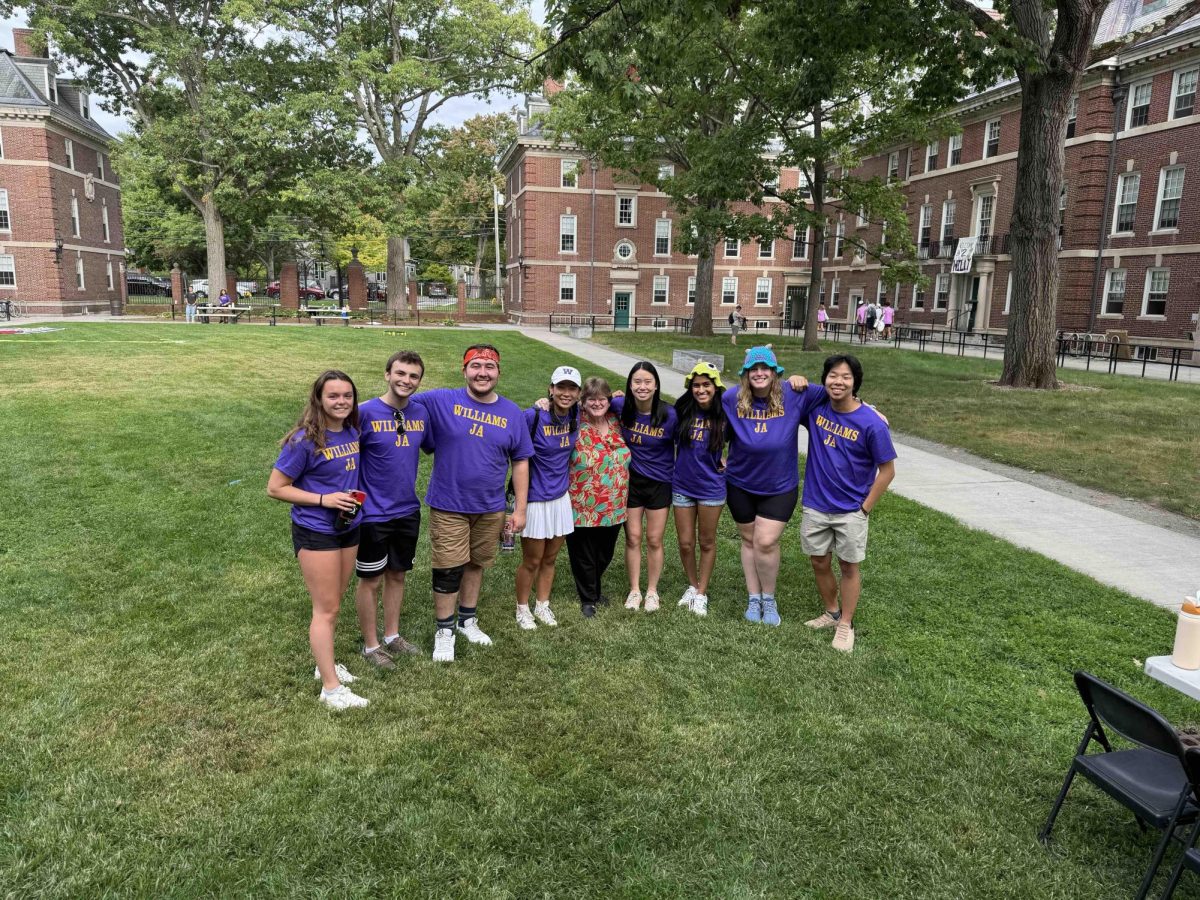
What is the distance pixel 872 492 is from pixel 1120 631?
2.05 metres

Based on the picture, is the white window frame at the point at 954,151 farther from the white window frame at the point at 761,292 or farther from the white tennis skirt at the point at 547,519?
the white tennis skirt at the point at 547,519

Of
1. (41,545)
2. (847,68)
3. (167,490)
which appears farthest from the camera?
(847,68)

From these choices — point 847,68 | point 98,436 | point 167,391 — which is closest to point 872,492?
point 98,436

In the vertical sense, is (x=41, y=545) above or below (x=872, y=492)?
below

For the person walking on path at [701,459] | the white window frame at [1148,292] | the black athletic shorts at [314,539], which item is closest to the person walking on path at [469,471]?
the black athletic shorts at [314,539]

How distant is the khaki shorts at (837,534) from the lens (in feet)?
15.9

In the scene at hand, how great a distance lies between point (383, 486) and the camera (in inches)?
170

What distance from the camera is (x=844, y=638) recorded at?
5.03m

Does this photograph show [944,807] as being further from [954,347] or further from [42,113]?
[42,113]

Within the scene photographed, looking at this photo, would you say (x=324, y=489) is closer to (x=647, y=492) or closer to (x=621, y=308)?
(x=647, y=492)

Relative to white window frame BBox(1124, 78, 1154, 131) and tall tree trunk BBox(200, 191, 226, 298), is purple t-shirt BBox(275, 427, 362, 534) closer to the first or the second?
white window frame BBox(1124, 78, 1154, 131)

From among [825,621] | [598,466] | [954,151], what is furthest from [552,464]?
[954,151]

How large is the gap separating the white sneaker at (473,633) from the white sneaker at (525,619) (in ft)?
0.99

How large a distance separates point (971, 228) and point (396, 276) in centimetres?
2804
